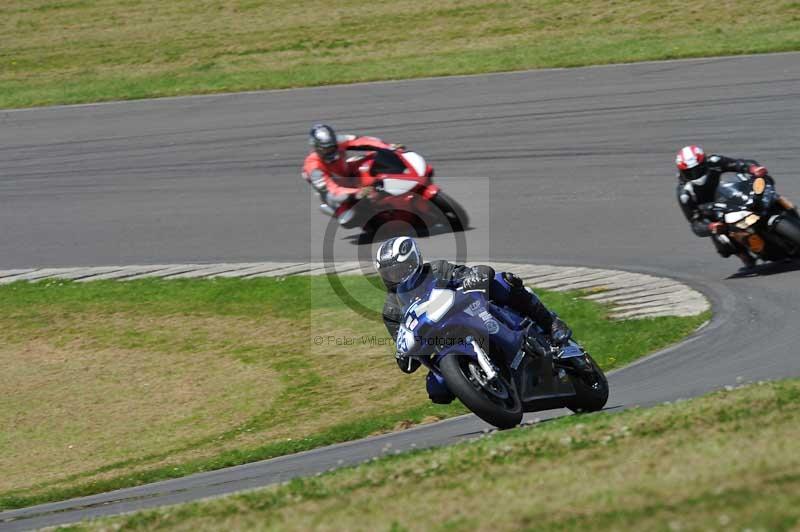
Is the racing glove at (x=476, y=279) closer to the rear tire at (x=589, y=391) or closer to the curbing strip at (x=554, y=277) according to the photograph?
the rear tire at (x=589, y=391)

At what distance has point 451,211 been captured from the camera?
18.0 m

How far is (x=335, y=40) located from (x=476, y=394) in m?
20.9

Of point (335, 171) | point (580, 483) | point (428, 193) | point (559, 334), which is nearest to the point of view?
point (580, 483)

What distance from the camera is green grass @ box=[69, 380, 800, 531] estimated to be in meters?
5.89

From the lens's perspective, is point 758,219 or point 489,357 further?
point 758,219

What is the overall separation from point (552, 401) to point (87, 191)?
13821 millimetres

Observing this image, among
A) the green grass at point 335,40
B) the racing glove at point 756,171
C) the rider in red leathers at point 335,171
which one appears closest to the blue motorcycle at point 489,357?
the racing glove at point 756,171

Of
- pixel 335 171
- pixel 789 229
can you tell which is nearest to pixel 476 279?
pixel 789 229

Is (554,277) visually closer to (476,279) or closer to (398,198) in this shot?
(398,198)

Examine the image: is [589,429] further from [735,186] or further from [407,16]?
[407,16]

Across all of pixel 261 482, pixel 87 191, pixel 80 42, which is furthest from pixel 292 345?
pixel 80 42

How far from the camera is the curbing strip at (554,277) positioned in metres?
13.7

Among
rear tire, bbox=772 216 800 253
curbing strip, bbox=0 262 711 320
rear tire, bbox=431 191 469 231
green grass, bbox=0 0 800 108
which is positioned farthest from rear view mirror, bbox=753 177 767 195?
green grass, bbox=0 0 800 108

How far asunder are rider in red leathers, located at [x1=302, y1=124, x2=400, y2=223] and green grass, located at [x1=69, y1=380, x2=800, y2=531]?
31.0 feet
